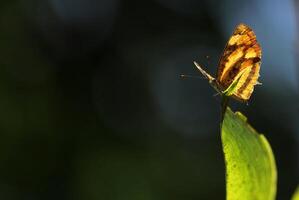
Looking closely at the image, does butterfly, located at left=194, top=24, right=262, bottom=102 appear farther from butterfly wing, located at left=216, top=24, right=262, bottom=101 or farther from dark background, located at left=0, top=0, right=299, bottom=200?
dark background, located at left=0, top=0, right=299, bottom=200

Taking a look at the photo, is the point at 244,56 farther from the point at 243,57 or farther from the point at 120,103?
the point at 120,103

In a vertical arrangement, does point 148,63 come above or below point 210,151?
above

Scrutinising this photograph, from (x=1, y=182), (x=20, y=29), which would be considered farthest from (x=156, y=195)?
(x=20, y=29)

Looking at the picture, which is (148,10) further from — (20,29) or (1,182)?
(1,182)

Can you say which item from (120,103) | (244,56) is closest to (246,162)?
(244,56)

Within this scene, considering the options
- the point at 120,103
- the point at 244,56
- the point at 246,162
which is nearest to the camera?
the point at 246,162

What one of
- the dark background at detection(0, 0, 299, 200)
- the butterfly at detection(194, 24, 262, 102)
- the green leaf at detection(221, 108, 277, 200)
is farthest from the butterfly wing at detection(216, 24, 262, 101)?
the dark background at detection(0, 0, 299, 200)
